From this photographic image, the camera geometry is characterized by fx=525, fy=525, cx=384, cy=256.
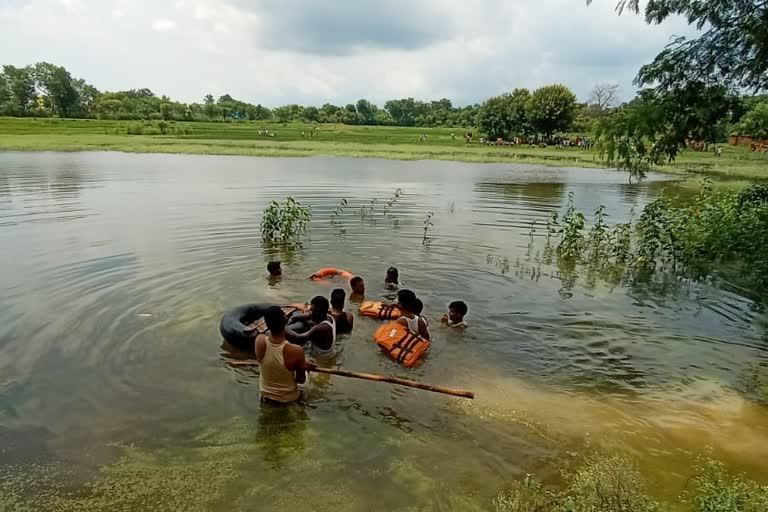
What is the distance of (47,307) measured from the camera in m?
9.71

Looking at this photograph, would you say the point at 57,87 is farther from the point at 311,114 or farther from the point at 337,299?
the point at 337,299

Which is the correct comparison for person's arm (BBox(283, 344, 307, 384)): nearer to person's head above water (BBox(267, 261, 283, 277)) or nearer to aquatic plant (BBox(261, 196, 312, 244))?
person's head above water (BBox(267, 261, 283, 277))

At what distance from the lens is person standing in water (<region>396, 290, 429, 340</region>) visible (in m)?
8.52

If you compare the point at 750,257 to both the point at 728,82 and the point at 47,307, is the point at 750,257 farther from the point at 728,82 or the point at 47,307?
the point at 47,307

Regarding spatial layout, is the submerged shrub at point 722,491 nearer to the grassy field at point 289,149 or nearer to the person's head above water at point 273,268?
the person's head above water at point 273,268

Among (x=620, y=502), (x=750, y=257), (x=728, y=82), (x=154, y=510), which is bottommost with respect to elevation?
(x=154, y=510)

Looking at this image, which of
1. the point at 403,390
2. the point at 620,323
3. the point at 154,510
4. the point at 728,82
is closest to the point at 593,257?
the point at 620,323

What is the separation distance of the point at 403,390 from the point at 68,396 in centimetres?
445

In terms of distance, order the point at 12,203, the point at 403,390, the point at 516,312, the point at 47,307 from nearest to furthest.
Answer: the point at 403,390 → the point at 47,307 → the point at 516,312 → the point at 12,203

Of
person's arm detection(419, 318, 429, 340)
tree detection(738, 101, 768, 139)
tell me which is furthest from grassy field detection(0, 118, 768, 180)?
person's arm detection(419, 318, 429, 340)

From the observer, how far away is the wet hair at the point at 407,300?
855 cm

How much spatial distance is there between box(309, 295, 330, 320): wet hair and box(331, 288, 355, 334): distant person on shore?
822 millimetres

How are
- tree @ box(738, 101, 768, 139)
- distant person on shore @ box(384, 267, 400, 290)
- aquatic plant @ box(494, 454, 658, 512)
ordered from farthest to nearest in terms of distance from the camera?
tree @ box(738, 101, 768, 139) → distant person on shore @ box(384, 267, 400, 290) → aquatic plant @ box(494, 454, 658, 512)

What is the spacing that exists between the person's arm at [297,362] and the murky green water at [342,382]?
1.61 ft
